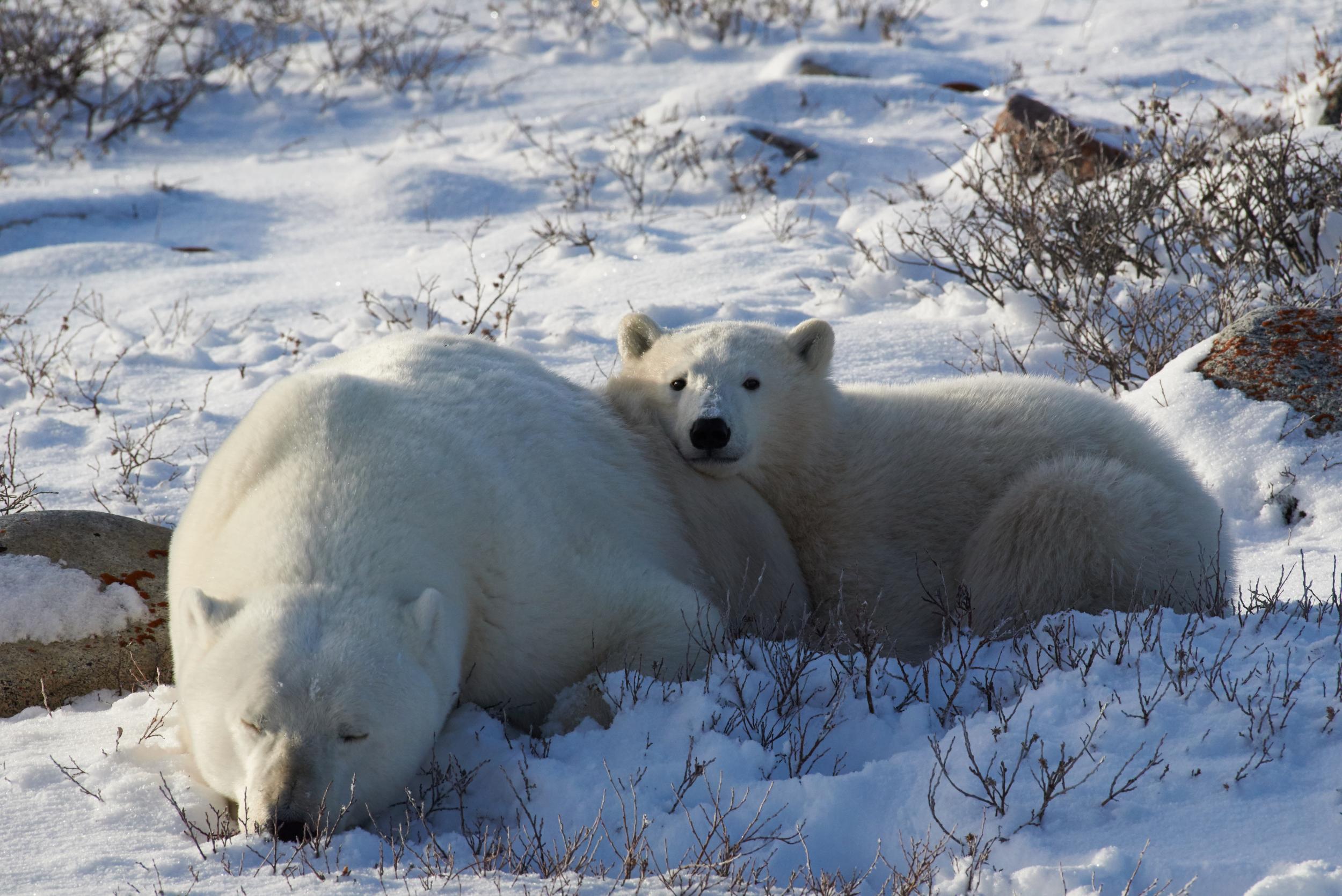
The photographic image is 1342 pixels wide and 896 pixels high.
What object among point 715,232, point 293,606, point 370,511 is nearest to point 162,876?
point 293,606

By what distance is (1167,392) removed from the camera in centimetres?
524

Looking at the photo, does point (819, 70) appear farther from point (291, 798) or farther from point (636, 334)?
point (291, 798)

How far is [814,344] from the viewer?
4473 millimetres

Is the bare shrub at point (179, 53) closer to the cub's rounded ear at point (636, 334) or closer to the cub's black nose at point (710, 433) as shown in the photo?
the cub's rounded ear at point (636, 334)

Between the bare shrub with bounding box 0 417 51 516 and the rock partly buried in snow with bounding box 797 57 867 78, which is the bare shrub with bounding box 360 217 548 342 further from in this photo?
the rock partly buried in snow with bounding box 797 57 867 78

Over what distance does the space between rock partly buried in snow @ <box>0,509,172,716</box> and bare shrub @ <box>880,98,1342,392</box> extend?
13.0 ft

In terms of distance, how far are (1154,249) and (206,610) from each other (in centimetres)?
568

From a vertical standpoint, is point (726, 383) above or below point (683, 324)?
above

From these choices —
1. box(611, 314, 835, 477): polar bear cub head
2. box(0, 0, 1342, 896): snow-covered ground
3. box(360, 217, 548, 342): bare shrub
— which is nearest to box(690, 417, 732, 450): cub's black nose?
box(611, 314, 835, 477): polar bear cub head

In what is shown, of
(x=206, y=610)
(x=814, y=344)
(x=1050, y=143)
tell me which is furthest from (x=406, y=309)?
(x=206, y=610)

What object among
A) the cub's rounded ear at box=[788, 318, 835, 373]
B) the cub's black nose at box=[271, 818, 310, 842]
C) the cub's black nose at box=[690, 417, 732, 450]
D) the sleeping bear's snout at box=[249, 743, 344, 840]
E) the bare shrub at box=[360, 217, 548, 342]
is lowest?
the bare shrub at box=[360, 217, 548, 342]

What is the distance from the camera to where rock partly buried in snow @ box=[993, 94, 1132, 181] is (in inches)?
268

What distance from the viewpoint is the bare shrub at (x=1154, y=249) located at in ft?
19.4

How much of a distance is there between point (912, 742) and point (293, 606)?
5.07 feet
